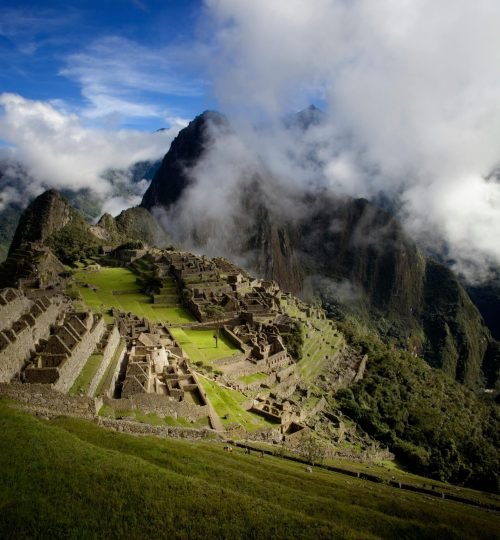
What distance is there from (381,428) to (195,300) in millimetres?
27237

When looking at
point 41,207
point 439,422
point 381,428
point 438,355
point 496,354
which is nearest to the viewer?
point 381,428

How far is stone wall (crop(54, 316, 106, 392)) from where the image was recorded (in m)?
23.7

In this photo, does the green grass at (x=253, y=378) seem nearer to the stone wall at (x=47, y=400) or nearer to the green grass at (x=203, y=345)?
the green grass at (x=203, y=345)

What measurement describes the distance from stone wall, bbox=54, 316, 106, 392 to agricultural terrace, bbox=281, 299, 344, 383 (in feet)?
91.8

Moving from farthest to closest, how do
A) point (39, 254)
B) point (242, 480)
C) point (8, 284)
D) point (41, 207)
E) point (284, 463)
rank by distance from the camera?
point (41, 207)
point (39, 254)
point (8, 284)
point (284, 463)
point (242, 480)

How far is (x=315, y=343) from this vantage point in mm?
65062

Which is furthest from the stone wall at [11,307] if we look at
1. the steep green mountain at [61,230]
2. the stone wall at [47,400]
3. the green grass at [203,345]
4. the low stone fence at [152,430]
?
the steep green mountain at [61,230]

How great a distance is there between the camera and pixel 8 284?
52.9 meters

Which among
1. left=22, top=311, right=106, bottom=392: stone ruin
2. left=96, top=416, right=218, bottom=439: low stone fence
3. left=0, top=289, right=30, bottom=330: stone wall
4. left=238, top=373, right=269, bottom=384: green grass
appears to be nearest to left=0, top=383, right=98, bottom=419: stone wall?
left=96, top=416, right=218, bottom=439: low stone fence

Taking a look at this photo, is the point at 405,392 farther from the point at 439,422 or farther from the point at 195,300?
the point at 195,300

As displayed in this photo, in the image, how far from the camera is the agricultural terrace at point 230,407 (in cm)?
3130

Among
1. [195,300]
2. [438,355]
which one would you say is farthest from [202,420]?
[438,355]

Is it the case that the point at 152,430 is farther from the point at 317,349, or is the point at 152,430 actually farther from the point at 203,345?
the point at 317,349

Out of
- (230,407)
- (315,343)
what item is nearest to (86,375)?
(230,407)
